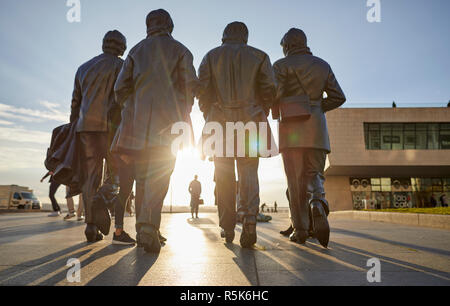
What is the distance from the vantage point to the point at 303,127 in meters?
3.68

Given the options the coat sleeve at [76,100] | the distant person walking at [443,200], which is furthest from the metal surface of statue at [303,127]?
the distant person walking at [443,200]

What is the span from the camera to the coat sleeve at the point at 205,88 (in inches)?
139

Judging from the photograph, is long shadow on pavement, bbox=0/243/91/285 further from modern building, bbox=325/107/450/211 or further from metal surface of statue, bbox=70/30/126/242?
modern building, bbox=325/107/450/211

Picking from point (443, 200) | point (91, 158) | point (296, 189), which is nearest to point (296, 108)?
point (296, 189)

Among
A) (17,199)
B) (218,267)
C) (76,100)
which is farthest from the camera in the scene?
(17,199)

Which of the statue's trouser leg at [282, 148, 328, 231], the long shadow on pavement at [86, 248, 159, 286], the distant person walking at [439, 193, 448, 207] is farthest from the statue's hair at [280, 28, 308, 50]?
the distant person walking at [439, 193, 448, 207]

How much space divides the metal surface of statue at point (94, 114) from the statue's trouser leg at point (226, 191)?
137 cm

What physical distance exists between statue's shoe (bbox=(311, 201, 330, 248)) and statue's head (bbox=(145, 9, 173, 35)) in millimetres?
2445

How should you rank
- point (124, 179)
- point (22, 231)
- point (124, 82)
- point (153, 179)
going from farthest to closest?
point (22, 231), point (124, 179), point (124, 82), point (153, 179)

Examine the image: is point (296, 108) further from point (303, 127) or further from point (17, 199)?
point (17, 199)

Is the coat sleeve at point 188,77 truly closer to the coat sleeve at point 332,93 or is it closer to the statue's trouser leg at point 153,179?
the statue's trouser leg at point 153,179

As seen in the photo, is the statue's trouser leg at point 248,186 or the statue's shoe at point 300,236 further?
the statue's shoe at point 300,236

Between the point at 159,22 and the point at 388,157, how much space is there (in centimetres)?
4083
